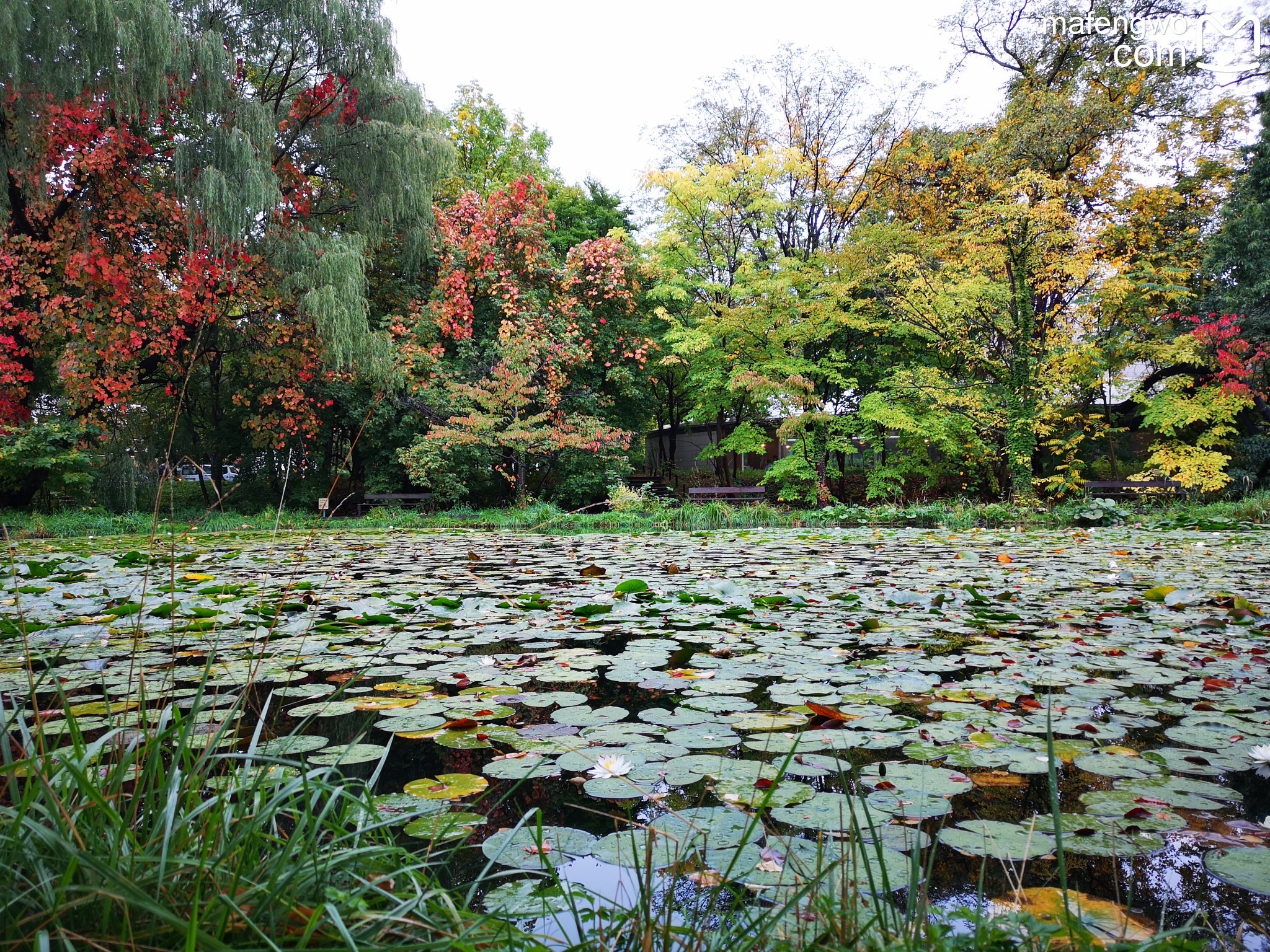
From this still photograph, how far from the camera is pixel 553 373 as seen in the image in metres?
11.9

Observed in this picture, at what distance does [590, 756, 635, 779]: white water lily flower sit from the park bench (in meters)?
11.0

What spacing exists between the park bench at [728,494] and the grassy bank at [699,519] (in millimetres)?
1571

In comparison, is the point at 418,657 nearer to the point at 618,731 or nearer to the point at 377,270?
the point at 618,731

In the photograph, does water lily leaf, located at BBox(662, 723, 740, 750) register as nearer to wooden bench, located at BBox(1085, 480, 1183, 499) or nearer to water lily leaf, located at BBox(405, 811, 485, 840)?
water lily leaf, located at BBox(405, 811, 485, 840)

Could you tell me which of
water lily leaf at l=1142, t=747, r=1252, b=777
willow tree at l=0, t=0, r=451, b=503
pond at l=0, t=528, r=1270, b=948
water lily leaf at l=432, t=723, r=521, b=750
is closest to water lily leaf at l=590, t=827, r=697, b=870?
pond at l=0, t=528, r=1270, b=948

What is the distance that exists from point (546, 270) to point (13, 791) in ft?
42.1

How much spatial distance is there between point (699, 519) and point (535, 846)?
345 inches

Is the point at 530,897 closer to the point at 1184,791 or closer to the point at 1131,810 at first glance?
the point at 1131,810

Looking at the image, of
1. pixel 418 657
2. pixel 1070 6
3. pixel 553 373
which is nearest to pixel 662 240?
pixel 553 373

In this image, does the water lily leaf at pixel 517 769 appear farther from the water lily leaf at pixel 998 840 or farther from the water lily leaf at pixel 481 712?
the water lily leaf at pixel 998 840

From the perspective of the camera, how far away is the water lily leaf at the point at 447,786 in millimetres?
1399

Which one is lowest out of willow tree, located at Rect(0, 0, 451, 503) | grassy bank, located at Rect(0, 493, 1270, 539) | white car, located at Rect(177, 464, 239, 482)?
grassy bank, located at Rect(0, 493, 1270, 539)

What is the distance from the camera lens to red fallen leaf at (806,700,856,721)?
70.6 inches

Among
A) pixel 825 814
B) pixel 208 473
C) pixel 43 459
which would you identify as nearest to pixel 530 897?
pixel 825 814
